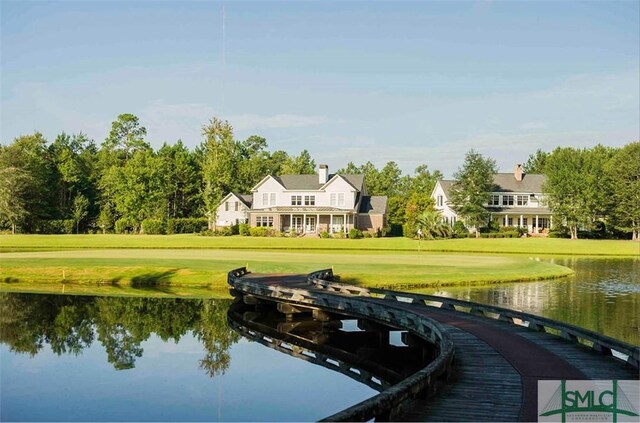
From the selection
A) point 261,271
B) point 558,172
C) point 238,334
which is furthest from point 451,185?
point 238,334

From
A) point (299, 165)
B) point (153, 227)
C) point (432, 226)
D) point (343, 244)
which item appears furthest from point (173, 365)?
point (299, 165)

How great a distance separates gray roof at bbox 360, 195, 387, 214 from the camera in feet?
298

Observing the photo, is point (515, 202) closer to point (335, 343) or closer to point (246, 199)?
point (246, 199)

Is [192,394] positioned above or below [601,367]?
below

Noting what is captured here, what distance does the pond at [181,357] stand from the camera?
51.9 feet

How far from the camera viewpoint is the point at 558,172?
92.0 meters

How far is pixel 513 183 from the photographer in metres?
98.8

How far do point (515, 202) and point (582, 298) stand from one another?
214 feet

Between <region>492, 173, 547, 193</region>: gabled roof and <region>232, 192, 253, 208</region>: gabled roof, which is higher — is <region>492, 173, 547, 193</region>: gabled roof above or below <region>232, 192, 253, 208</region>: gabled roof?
above

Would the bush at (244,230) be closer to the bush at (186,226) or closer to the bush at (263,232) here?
the bush at (263,232)

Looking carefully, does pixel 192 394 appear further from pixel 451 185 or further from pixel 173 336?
pixel 451 185

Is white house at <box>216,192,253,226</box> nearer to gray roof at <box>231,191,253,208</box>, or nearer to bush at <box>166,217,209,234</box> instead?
gray roof at <box>231,191,253,208</box>

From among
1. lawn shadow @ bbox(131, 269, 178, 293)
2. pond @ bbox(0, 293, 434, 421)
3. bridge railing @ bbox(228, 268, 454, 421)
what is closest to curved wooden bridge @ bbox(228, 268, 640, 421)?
bridge railing @ bbox(228, 268, 454, 421)

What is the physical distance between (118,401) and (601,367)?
1142 centimetres
